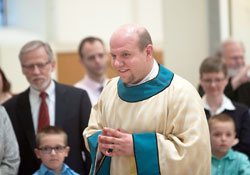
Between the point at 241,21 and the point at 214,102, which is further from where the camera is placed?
the point at 241,21

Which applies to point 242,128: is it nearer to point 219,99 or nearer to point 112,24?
point 219,99

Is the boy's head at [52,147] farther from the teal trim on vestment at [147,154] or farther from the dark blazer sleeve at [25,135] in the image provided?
the teal trim on vestment at [147,154]

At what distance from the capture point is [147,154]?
9.87 feet

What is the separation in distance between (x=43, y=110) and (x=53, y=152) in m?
0.50

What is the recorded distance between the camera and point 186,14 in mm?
7766

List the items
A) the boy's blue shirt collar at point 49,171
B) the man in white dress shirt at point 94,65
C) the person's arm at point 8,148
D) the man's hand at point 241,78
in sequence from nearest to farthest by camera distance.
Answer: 1. the person's arm at point 8,148
2. the boy's blue shirt collar at point 49,171
3. the man's hand at point 241,78
4. the man in white dress shirt at point 94,65

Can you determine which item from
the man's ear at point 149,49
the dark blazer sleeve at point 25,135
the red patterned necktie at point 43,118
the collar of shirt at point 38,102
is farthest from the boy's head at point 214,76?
the man's ear at point 149,49

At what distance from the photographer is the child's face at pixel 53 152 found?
4.26 m

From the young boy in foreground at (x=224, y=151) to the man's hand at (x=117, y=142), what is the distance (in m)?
1.79

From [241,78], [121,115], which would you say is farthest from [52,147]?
[241,78]

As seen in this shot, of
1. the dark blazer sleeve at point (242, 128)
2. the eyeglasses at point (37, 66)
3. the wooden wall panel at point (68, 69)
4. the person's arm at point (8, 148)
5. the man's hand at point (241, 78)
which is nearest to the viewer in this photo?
the person's arm at point (8, 148)

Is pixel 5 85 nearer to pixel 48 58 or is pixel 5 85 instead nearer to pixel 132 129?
pixel 48 58

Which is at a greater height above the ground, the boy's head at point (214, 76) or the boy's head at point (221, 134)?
the boy's head at point (214, 76)

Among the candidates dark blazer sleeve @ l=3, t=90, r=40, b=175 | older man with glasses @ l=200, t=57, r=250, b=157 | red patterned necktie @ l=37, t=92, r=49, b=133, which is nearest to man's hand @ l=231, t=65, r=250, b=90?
older man with glasses @ l=200, t=57, r=250, b=157
